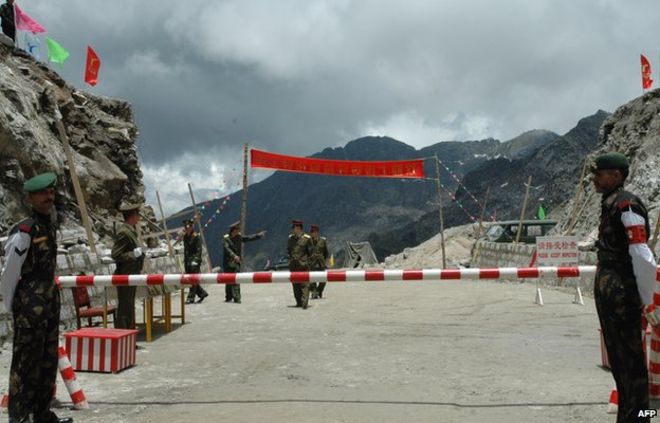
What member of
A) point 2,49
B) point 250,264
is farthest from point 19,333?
point 250,264

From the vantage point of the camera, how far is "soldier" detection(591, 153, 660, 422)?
144 inches

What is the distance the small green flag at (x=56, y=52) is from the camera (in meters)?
18.7

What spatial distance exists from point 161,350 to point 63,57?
47.5ft

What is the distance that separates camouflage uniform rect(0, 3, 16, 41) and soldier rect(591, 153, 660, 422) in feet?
57.1

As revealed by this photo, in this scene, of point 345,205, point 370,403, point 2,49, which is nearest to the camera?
point 370,403

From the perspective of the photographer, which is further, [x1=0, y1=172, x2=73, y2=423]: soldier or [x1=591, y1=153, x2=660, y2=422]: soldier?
[x1=0, y1=172, x2=73, y2=423]: soldier

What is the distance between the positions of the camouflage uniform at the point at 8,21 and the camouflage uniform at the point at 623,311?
17530 millimetres

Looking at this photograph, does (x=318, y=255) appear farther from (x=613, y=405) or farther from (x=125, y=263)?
(x=613, y=405)

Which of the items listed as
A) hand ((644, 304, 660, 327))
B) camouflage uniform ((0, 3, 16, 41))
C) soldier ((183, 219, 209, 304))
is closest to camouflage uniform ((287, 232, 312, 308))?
soldier ((183, 219, 209, 304))

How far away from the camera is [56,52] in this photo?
1880 centimetres

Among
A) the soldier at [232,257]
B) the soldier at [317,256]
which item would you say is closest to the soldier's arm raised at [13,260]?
the soldier at [232,257]

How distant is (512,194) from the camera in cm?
7050

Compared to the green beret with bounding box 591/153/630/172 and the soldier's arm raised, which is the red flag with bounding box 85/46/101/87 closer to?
the soldier's arm raised

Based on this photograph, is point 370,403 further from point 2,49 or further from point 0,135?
point 2,49
